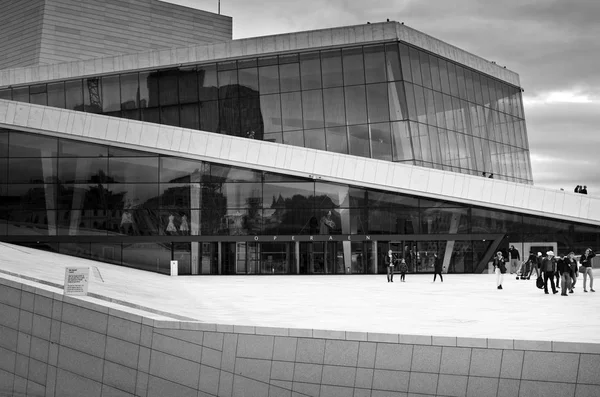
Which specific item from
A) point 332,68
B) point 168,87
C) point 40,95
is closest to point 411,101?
point 332,68

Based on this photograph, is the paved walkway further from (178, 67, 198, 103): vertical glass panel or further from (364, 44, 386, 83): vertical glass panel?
(178, 67, 198, 103): vertical glass panel

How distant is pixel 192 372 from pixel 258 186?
2604cm

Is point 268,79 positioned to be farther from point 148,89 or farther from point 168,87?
point 148,89

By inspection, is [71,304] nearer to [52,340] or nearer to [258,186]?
[52,340]

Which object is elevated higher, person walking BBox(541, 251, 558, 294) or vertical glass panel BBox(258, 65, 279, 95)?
vertical glass panel BBox(258, 65, 279, 95)

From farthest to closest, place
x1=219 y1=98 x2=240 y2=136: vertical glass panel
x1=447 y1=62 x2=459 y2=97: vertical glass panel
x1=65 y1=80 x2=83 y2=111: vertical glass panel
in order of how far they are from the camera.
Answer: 1. x1=447 y1=62 x2=459 y2=97: vertical glass panel
2. x1=65 y1=80 x2=83 y2=111: vertical glass panel
3. x1=219 y1=98 x2=240 y2=136: vertical glass panel

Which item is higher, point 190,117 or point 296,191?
point 190,117

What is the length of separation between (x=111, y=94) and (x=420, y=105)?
17984mm

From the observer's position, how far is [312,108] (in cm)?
4441

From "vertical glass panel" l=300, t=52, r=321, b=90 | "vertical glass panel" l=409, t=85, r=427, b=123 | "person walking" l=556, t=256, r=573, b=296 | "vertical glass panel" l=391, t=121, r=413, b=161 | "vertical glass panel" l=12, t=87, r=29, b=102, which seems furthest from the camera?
"vertical glass panel" l=12, t=87, r=29, b=102

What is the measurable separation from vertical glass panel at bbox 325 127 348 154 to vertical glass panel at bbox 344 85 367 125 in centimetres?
71

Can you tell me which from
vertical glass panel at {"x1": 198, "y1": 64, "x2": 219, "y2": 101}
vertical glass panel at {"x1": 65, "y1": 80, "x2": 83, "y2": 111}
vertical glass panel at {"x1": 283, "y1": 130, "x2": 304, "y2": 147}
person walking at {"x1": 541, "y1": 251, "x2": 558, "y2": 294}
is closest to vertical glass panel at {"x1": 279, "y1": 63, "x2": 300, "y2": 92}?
vertical glass panel at {"x1": 283, "y1": 130, "x2": 304, "y2": 147}

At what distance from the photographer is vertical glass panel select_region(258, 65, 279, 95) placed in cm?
4506

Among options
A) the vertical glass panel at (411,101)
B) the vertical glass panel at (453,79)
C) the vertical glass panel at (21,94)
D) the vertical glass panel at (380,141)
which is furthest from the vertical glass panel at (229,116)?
the vertical glass panel at (453,79)
